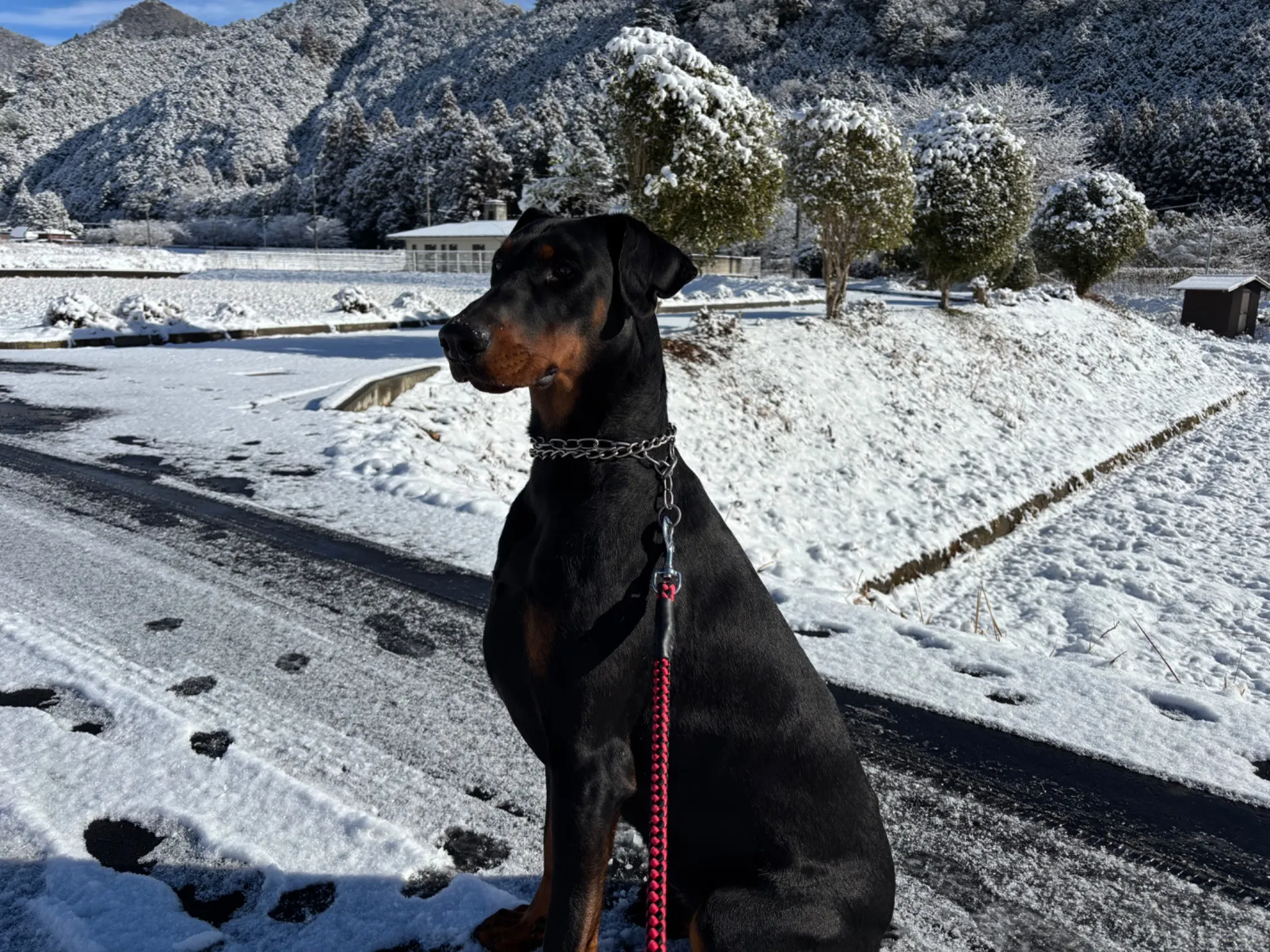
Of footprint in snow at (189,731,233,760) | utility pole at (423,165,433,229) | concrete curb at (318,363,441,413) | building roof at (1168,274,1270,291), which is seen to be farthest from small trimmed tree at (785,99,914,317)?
utility pole at (423,165,433,229)

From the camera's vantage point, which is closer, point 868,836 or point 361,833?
point 868,836

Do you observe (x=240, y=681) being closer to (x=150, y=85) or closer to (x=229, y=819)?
(x=229, y=819)

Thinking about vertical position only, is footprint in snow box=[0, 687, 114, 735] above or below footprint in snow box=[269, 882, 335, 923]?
above

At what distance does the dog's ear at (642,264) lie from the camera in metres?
1.83

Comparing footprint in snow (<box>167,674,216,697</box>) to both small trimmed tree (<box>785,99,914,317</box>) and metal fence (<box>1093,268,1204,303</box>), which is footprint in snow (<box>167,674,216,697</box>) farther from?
metal fence (<box>1093,268,1204,303</box>)

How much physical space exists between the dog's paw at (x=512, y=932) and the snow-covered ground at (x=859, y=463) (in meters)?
1.80

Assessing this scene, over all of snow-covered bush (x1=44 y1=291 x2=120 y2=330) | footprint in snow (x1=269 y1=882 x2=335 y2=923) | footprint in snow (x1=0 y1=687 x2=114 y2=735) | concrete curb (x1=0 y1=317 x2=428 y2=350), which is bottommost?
footprint in snow (x1=269 y1=882 x2=335 y2=923)

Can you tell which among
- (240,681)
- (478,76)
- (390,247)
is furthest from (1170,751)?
(478,76)

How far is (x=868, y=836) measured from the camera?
162cm

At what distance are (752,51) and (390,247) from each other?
66759 millimetres

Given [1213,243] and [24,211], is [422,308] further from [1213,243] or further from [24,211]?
[24,211]

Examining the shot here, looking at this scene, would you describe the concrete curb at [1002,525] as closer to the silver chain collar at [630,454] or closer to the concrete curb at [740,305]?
the silver chain collar at [630,454]

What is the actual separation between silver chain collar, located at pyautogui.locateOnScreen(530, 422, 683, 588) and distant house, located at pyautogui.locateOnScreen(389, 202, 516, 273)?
4562 cm

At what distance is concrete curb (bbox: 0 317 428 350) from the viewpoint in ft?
47.1
